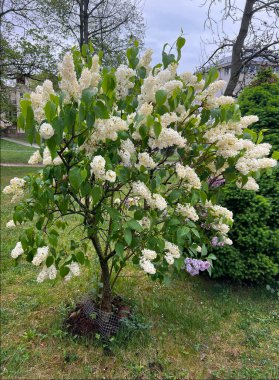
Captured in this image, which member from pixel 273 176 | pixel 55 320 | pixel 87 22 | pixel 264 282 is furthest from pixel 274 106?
pixel 87 22

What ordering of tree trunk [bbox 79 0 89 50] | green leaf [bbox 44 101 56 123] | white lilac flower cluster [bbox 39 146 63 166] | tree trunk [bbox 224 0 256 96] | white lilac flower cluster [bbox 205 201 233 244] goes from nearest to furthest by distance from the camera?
green leaf [bbox 44 101 56 123] → white lilac flower cluster [bbox 39 146 63 166] → white lilac flower cluster [bbox 205 201 233 244] → tree trunk [bbox 224 0 256 96] → tree trunk [bbox 79 0 89 50]

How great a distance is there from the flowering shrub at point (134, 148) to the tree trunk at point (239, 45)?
16.1 feet

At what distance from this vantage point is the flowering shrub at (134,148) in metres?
1.60

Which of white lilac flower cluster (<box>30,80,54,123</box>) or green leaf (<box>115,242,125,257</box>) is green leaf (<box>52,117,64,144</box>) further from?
green leaf (<box>115,242,125,257</box>)

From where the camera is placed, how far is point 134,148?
5.96ft

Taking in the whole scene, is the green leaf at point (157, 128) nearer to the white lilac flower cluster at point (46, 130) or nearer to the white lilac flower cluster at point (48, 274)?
the white lilac flower cluster at point (46, 130)

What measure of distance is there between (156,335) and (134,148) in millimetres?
1586

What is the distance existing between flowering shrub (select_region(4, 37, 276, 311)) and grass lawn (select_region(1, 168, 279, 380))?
0.73 metres

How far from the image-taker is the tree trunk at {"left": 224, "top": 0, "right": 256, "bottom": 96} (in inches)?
255

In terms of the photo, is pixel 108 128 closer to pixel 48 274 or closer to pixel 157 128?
pixel 157 128

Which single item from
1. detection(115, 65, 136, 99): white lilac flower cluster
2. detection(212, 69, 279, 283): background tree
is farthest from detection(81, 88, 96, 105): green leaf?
detection(212, 69, 279, 283): background tree

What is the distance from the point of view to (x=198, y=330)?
2.75 metres

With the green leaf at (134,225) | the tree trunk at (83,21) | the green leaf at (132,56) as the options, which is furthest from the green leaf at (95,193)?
the tree trunk at (83,21)

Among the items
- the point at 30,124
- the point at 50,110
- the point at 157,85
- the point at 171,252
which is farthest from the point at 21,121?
the point at 171,252
